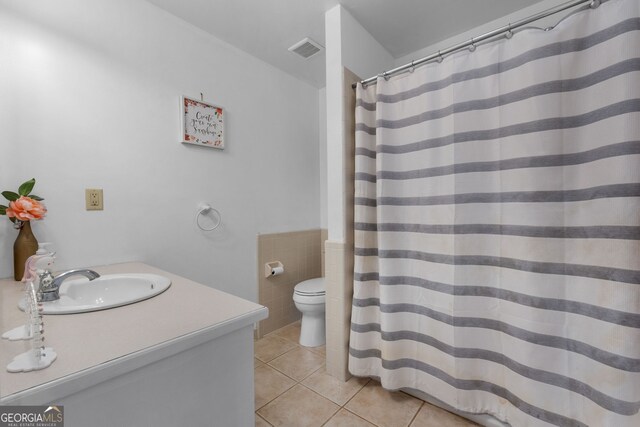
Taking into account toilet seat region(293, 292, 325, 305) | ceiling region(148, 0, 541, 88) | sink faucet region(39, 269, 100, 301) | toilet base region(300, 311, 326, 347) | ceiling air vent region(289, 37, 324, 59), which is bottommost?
toilet base region(300, 311, 326, 347)

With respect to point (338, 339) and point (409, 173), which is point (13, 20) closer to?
point (409, 173)

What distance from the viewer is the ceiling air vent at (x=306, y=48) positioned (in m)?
1.91

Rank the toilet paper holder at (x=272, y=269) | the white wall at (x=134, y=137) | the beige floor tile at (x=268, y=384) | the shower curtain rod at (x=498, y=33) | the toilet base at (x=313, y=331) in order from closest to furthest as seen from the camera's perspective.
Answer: the shower curtain rod at (x=498, y=33), the white wall at (x=134, y=137), the beige floor tile at (x=268, y=384), the toilet base at (x=313, y=331), the toilet paper holder at (x=272, y=269)

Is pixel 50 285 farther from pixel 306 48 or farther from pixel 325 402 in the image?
pixel 306 48

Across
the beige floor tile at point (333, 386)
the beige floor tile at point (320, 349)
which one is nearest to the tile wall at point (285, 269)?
the beige floor tile at point (320, 349)

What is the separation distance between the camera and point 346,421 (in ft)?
4.27

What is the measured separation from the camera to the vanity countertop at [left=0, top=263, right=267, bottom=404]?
0.51m

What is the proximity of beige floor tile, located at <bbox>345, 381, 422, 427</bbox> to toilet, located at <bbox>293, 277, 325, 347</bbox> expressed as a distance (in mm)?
559

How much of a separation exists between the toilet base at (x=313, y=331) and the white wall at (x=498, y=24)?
7.19 ft

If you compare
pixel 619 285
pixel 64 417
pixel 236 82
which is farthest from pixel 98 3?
pixel 619 285

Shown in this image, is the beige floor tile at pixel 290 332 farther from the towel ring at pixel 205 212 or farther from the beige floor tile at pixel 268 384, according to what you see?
the towel ring at pixel 205 212

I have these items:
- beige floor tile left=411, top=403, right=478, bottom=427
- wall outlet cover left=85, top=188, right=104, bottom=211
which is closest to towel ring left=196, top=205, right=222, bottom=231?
wall outlet cover left=85, top=188, right=104, bottom=211

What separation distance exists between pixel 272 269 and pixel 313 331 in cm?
58

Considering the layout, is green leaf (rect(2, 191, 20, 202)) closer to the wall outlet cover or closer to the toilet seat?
the wall outlet cover
